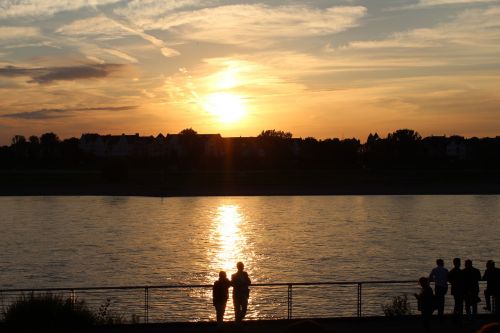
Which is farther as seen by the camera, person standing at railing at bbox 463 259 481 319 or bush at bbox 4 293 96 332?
person standing at railing at bbox 463 259 481 319

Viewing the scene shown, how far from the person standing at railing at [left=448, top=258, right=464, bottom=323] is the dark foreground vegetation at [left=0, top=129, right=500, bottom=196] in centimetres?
9065

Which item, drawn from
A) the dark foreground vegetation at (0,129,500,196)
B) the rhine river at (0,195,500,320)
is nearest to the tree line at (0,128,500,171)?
the dark foreground vegetation at (0,129,500,196)

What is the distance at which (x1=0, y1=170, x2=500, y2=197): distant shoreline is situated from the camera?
10850 centimetres

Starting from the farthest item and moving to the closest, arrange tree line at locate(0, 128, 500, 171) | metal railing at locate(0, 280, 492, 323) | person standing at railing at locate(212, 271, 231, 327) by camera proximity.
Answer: tree line at locate(0, 128, 500, 171), metal railing at locate(0, 280, 492, 323), person standing at railing at locate(212, 271, 231, 327)

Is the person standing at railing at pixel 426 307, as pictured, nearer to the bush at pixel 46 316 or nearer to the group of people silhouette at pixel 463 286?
the group of people silhouette at pixel 463 286

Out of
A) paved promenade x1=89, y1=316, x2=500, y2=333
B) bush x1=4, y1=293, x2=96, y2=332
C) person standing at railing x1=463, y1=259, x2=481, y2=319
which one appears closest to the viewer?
bush x1=4, y1=293, x2=96, y2=332

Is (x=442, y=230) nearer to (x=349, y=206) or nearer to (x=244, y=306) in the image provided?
(x=349, y=206)

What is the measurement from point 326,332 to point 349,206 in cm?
8674

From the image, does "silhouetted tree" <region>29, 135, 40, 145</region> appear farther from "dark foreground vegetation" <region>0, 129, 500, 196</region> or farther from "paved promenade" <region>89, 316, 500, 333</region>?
"paved promenade" <region>89, 316, 500, 333</region>

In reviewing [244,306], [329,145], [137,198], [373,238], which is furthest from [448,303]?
[329,145]

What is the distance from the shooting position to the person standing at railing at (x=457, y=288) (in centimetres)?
1631

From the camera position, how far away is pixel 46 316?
14844mm

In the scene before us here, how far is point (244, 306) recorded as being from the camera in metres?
16.1

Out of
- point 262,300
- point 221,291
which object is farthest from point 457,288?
point 262,300
